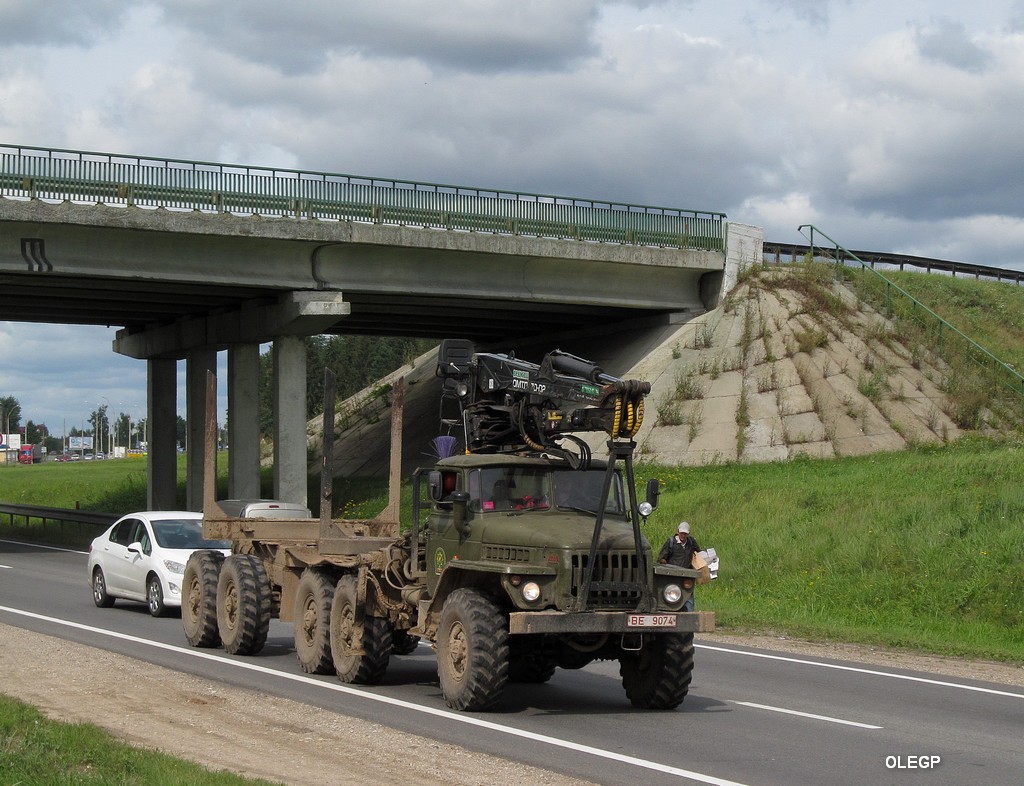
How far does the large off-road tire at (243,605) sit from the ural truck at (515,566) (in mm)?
580

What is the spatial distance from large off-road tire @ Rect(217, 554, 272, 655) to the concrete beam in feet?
66.2

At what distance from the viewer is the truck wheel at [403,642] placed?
14.2m

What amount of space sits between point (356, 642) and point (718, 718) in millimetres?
3718

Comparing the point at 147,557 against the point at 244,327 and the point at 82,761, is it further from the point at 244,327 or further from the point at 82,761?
the point at 244,327

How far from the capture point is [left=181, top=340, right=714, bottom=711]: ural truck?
444 inches

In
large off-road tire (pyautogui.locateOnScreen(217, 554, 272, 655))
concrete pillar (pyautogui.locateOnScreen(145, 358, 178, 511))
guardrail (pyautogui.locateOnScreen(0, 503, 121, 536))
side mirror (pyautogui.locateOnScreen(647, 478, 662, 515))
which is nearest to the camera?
side mirror (pyautogui.locateOnScreen(647, 478, 662, 515))

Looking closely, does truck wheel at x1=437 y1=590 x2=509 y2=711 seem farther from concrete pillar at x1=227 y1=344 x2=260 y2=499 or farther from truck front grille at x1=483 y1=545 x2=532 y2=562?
concrete pillar at x1=227 y1=344 x2=260 y2=499

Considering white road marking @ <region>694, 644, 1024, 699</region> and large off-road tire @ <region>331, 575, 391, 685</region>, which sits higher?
large off-road tire @ <region>331, 575, 391, 685</region>

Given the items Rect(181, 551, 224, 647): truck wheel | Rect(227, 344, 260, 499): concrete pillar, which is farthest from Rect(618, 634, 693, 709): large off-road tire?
Rect(227, 344, 260, 499): concrete pillar

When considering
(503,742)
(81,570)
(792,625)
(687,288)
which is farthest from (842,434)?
(503,742)

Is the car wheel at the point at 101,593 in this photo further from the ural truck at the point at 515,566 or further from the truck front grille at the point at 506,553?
the truck front grille at the point at 506,553

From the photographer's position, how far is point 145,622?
63.8 ft

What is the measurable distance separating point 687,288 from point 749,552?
18915 mm

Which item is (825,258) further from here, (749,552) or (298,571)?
(298,571)
